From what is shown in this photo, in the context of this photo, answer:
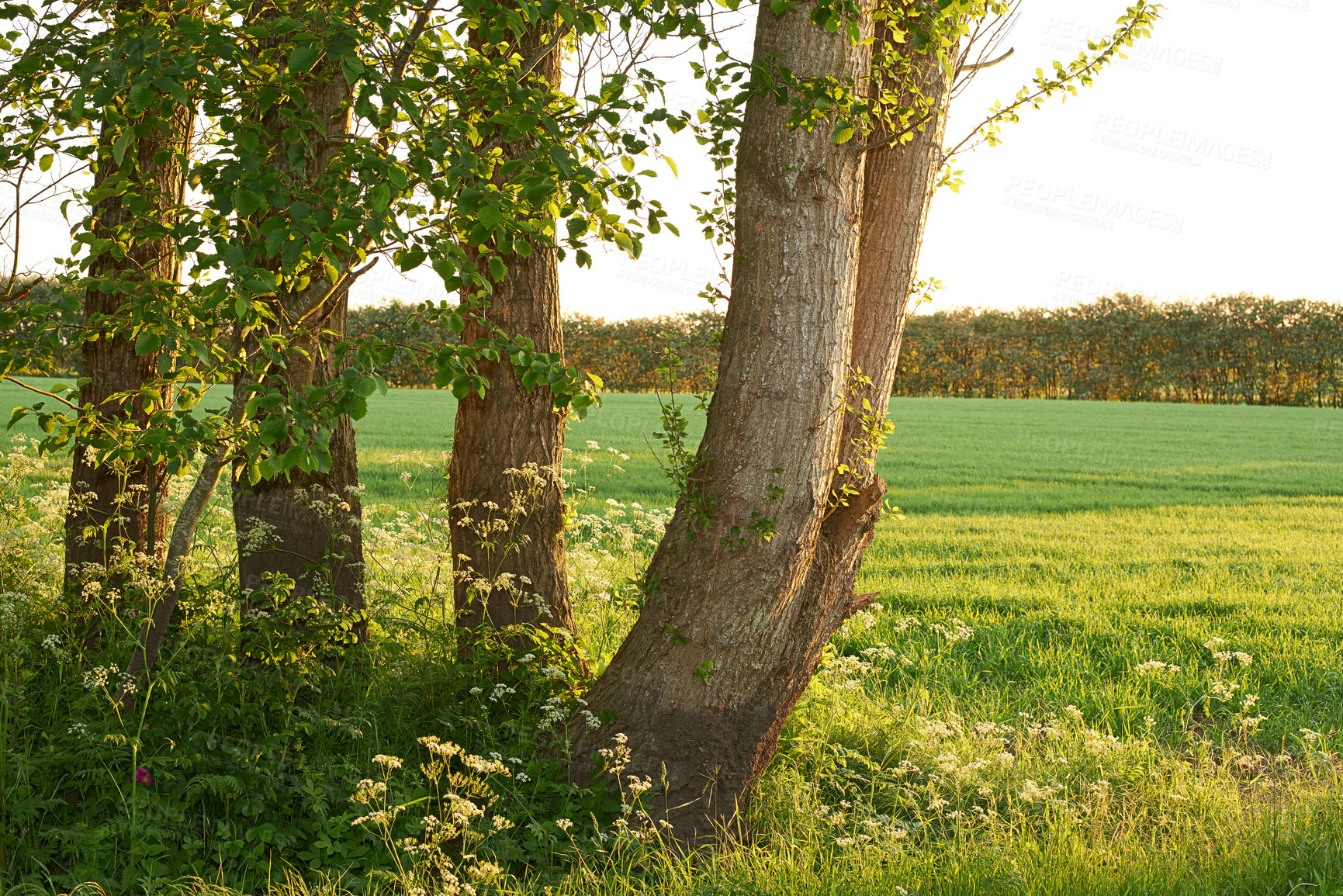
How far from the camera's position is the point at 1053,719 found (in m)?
4.82

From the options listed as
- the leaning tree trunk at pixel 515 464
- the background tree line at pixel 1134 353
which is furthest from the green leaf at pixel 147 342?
the background tree line at pixel 1134 353

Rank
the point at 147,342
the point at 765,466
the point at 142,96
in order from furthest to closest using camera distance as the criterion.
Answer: the point at 765,466 → the point at 147,342 → the point at 142,96

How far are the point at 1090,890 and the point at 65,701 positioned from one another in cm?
428

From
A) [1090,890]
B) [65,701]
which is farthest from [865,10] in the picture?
[65,701]

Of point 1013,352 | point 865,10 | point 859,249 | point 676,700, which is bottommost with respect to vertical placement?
point 676,700

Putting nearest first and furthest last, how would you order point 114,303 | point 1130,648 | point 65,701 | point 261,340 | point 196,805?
point 261,340 → point 196,805 → point 65,701 → point 114,303 → point 1130,648

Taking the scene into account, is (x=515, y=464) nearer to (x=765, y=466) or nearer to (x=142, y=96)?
(x=765, y=466)

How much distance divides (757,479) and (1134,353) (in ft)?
220

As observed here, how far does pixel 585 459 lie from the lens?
18.0 feet

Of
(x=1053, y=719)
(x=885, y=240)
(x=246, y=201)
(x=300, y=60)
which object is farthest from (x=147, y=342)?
(x=1053, y=719)

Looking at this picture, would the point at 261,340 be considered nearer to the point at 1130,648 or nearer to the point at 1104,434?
the point at 1130,648

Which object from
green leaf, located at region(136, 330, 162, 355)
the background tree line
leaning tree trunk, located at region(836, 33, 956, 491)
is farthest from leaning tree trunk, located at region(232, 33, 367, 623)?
the background tree line

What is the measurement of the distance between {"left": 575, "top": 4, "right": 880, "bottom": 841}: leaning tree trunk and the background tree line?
51172 mm

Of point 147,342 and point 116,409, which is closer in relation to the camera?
point 147,342
